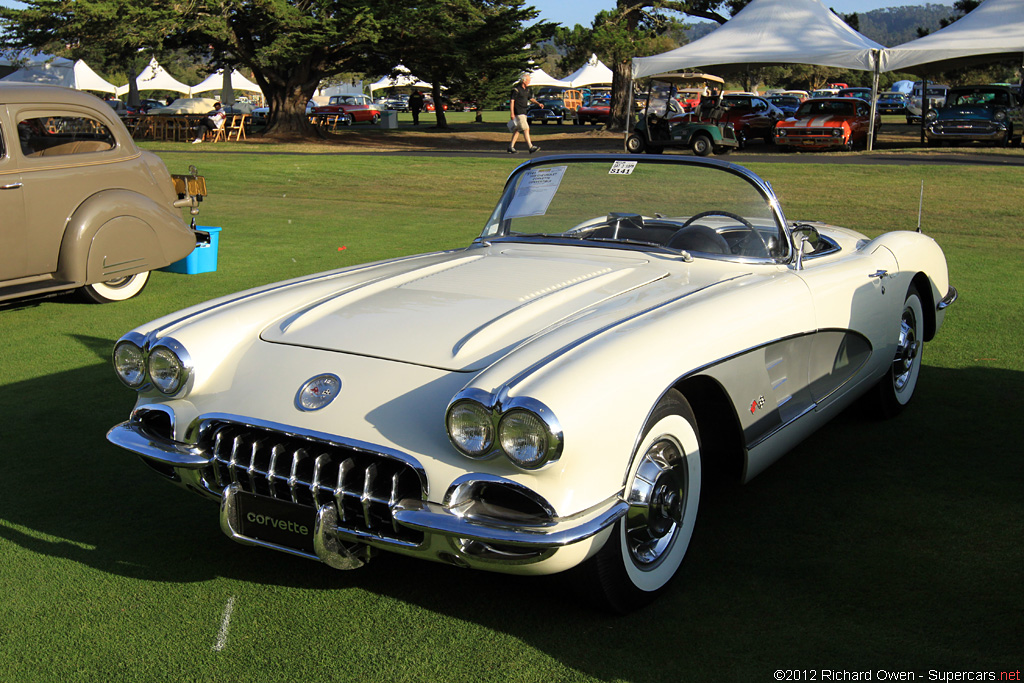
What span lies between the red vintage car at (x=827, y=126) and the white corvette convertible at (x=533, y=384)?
18117mm

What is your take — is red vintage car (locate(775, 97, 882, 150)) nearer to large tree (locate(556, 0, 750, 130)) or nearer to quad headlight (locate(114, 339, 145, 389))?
large tree (locate(556, 0, 750, 130))

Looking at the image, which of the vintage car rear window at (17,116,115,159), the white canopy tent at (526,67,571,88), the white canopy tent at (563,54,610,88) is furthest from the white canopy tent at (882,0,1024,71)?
the white canopy tent at (526,67,571,88)


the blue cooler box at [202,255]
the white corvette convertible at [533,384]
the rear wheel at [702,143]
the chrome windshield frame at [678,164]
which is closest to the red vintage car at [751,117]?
the rear wheel at [702,143]

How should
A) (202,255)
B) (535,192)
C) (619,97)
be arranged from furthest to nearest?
(619,97) → (202,255) → (535,192)

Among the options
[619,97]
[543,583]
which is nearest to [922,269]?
[543,583]

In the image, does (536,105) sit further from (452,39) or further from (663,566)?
(663,566)

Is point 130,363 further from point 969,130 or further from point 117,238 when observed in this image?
point 969,130

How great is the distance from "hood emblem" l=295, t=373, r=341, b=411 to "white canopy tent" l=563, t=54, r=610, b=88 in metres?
45.5

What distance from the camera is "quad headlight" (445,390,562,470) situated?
92.1 inches

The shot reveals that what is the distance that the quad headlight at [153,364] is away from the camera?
117 inches

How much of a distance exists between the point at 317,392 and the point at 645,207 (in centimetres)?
189

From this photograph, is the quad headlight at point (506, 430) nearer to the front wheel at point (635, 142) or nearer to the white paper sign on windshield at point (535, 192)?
the white paper sign on windshield at point (535, 192)

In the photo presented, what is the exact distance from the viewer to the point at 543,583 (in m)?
2.91

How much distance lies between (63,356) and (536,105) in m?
39.3
